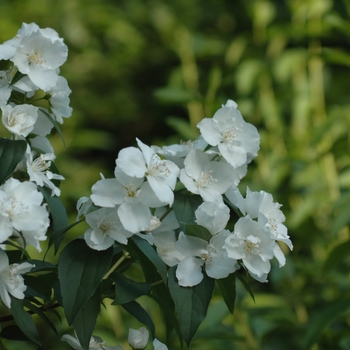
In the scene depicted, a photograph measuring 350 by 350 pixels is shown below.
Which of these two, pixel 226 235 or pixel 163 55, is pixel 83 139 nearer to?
pixel 163 55

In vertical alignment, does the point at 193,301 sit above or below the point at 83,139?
above

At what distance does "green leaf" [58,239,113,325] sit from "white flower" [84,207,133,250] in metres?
0.02

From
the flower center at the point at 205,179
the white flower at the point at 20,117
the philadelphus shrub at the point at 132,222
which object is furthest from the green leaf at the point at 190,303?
the white flower at the point at 20,117

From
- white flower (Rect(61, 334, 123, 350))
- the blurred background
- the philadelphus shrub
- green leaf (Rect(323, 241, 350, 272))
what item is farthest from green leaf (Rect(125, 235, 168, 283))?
green leaf (Rect(323, 241, 350, 272))

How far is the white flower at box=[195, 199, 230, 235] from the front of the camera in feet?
1.95

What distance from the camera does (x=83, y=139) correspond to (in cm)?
250

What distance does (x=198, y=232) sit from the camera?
61 centimetres

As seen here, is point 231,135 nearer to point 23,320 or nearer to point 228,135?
point 228,135

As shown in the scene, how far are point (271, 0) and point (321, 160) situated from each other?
163 centimetres

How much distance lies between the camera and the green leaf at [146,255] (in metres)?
0.59

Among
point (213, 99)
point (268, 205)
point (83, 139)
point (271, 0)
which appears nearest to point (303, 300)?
point (213, 99)

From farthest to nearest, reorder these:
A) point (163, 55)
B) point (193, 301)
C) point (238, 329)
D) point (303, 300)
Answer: point (163, 55) < point (303, 300) < point (238, 329) < point (193, 301)

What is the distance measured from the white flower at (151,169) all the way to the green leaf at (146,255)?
55mm

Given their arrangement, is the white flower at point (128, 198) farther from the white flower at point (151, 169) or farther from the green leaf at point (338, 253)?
the green leaf at point (338, 253)
